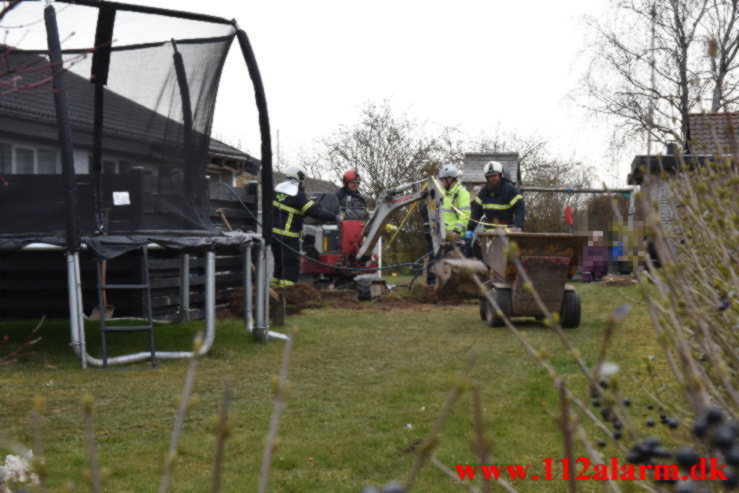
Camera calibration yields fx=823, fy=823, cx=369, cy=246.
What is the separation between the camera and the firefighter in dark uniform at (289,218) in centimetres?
1080

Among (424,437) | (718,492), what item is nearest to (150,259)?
(424,437)

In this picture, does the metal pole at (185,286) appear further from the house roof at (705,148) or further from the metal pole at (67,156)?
the house roof at (705,148)

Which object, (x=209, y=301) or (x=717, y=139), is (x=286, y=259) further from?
(x=717, y=139)

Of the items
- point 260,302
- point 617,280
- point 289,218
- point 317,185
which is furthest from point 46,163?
point 317,185

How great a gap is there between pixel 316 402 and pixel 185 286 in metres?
4.41

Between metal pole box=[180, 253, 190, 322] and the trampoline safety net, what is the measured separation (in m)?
1.59

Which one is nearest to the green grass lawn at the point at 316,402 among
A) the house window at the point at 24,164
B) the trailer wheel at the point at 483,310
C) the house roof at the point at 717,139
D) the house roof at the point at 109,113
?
the trailer wheel at the point at 483,310

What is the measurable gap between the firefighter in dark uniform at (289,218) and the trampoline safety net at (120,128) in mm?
3168

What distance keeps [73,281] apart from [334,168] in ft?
67.0

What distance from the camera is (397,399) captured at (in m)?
5.23

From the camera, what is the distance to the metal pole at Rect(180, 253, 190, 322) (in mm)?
9062

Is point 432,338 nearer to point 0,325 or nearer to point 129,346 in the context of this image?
point 129,346

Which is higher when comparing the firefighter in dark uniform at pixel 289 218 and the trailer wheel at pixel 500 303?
the firefighter in dark uniform at pixel 289 218

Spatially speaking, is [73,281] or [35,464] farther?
[73,281]
